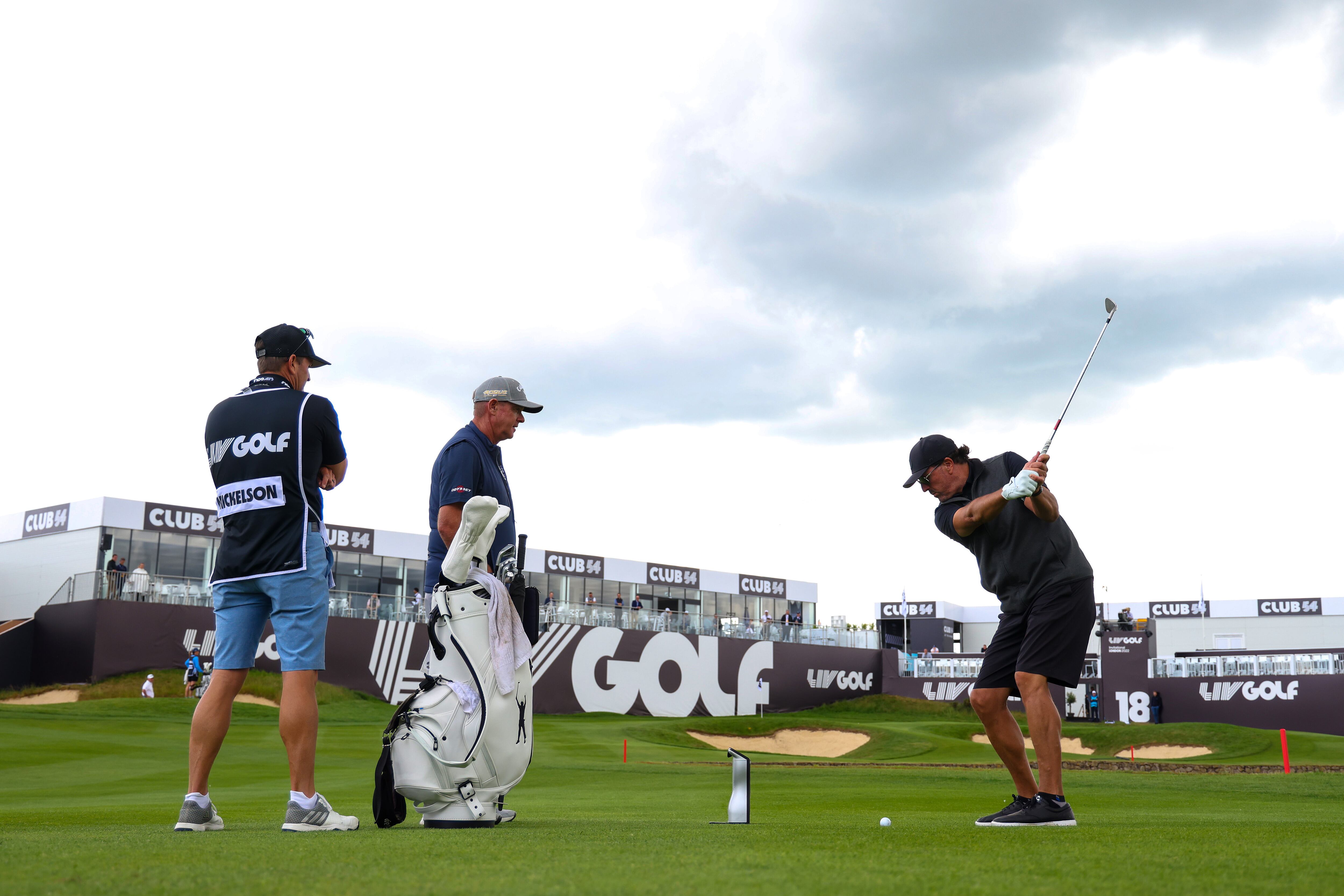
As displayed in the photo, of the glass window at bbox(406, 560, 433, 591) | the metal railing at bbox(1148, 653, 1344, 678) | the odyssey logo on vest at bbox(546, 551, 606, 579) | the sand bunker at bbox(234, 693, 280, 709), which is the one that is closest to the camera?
the sand bunker at bbox(234, 693, 280, 709)

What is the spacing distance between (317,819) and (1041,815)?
2852 millimetres

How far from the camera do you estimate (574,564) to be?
50188 mm

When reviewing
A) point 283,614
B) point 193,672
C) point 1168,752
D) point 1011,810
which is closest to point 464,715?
point 283,614

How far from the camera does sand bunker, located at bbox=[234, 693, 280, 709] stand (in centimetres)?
2734

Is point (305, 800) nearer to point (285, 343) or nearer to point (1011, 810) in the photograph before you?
point (285, 343)

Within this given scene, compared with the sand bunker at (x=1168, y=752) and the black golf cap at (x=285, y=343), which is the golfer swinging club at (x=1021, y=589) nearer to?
the black golf cap at (x=285, y=343)

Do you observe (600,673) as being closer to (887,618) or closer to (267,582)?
(267,582)

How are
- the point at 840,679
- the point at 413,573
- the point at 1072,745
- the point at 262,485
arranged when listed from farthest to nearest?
the point at 413,573, the point at 840,679, the point at 1072,745, the point at 262,485

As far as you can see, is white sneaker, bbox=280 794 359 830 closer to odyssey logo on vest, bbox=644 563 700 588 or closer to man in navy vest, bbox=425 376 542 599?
man in navy vest, bbox=425 376 542 599

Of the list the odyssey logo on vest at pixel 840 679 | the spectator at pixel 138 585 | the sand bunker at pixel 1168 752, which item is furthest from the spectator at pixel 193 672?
the sand bunker at pixel 1168 752

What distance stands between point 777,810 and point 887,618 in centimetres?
6909

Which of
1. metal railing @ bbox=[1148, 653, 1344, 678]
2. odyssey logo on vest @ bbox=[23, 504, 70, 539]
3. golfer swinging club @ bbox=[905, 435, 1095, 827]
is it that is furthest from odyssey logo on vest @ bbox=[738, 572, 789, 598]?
golfer swinging club @ bbox=[905, 435, 1095, 827]

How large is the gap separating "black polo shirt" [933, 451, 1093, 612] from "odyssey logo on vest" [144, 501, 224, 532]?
37269mm

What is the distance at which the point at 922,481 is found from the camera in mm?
5148
